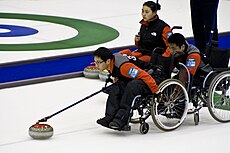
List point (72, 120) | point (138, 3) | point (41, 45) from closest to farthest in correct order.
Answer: point (72, 120), point (41, 45), point (138, 3)

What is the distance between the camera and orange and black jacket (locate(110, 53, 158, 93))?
6.58m

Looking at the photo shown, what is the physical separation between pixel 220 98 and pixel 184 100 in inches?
17.9

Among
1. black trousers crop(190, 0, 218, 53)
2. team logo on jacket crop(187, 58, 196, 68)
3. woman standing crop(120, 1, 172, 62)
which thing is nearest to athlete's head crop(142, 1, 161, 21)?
woman standing crop(120, 1, 172, 62)

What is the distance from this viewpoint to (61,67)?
9.17 metres

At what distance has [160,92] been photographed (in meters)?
6.58

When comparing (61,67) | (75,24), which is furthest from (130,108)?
(75,24)

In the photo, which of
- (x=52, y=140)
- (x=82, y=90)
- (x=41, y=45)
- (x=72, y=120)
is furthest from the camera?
(x=41, y=45)

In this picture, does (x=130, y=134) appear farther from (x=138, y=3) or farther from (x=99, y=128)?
(x=138, y=3)

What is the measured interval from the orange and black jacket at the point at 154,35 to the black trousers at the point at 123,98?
1131 millimetres

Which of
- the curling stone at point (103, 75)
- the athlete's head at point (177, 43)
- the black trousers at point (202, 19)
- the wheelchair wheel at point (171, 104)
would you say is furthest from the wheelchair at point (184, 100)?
the black trousers at point (202, 19)

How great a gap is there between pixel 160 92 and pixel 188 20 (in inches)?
220

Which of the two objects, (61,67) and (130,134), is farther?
(61,67)

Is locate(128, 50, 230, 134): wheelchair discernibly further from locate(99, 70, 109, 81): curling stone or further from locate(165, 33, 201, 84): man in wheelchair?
locate(99, 70, 109, 81): curling stone

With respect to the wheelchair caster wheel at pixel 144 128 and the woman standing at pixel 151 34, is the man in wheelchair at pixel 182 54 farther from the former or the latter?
the woman standing at pixel 151 34
